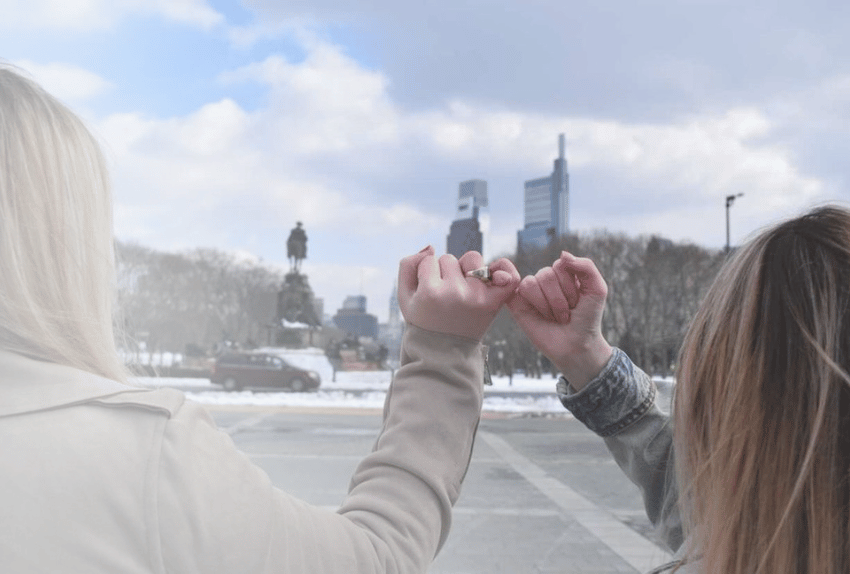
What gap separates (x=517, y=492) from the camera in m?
9.60

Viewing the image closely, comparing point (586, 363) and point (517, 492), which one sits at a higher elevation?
point (586, 363)

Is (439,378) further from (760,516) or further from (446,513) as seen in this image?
(760,516)

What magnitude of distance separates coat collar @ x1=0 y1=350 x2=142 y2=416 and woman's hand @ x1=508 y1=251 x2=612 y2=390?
0.79 metres

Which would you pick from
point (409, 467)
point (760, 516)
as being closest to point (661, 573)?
point (760, 516)

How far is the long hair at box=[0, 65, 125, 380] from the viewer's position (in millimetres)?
1123

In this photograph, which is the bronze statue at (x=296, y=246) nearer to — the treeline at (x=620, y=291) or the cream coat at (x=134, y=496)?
the treeline at (x=620, y=291)

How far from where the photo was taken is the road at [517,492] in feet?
21.6

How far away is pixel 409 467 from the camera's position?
129 cm

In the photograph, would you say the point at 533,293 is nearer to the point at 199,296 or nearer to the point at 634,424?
the point at 634,424

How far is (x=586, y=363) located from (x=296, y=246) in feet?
145

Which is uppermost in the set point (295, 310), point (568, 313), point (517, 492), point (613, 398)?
point (295, 310)

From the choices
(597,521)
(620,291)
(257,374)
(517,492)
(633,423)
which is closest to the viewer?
(633,423)

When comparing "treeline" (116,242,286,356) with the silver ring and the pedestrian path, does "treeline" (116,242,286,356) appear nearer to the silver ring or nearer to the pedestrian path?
the pedestrian path

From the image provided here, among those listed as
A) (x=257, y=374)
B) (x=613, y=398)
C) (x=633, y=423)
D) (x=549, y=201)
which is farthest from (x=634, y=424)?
(x=549, y=201)
